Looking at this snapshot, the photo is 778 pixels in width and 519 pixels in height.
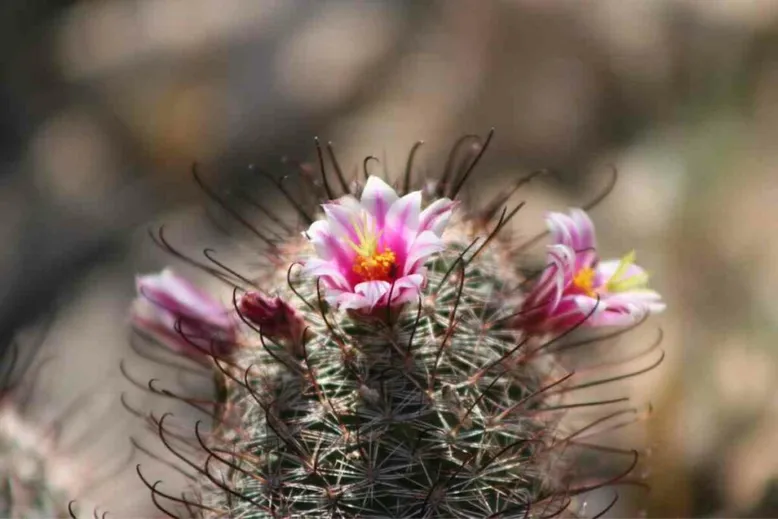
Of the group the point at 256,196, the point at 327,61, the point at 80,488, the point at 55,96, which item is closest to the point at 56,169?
the point at 55,96

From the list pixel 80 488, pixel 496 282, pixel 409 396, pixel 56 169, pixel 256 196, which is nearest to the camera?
pixel 409 396

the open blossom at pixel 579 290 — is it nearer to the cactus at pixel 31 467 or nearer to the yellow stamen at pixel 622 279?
the yellow stamen at pixel 622 279

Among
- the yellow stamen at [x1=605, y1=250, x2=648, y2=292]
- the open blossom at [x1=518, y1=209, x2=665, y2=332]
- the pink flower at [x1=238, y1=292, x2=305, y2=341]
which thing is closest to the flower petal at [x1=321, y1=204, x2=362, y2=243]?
the pink flower at [x1=238, y1=292, x2=305, y2=341]

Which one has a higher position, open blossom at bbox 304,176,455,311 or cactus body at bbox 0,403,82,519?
open blossom at bbox 304,176,455,311

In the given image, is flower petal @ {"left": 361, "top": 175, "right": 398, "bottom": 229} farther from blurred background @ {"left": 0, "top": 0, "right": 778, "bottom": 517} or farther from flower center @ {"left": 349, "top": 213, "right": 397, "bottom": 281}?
blurred background @ {"left": 0, "top": 0, "right": 778, "bottom": 517}

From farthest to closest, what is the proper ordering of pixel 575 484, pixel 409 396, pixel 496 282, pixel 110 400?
pixel 110 400
pixel 575 484
pixel 496 282
pixel 409 396

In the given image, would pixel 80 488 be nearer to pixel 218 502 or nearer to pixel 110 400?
pixel 218 502
